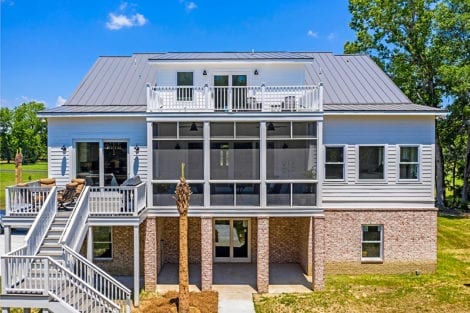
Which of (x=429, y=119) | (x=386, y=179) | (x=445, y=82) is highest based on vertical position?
(x=445, y=82)

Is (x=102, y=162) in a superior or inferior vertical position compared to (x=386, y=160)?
inferior

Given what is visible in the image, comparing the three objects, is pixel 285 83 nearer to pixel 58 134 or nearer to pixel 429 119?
pixel 429 119

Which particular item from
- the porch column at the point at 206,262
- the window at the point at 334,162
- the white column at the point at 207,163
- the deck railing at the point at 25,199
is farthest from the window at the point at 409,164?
the deck railing at the point at 25,199

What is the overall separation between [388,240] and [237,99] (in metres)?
8.38

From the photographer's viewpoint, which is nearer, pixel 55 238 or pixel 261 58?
pixel 55 238

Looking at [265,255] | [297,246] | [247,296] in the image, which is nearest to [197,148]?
[265,255]

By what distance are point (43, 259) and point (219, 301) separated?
576 cm

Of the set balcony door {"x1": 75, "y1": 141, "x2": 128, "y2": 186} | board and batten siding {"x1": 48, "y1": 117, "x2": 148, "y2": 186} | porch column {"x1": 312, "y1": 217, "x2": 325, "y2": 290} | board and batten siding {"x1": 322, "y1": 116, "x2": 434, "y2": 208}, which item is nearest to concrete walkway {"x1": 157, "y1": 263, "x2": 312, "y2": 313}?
porch column {"x1": 312, "y1": 217, "x2": 325, "y2": 290}

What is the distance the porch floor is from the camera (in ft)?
43.1

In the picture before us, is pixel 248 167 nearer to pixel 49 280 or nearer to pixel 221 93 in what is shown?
pixel 221 93

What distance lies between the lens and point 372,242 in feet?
47.2

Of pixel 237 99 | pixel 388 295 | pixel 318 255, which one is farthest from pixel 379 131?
pixel 388 295

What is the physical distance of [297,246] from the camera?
622 inches

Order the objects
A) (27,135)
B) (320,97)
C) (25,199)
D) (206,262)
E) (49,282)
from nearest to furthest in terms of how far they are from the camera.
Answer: (49,282) → (25,199) → (320,97) → (206,262) → (27,135)
